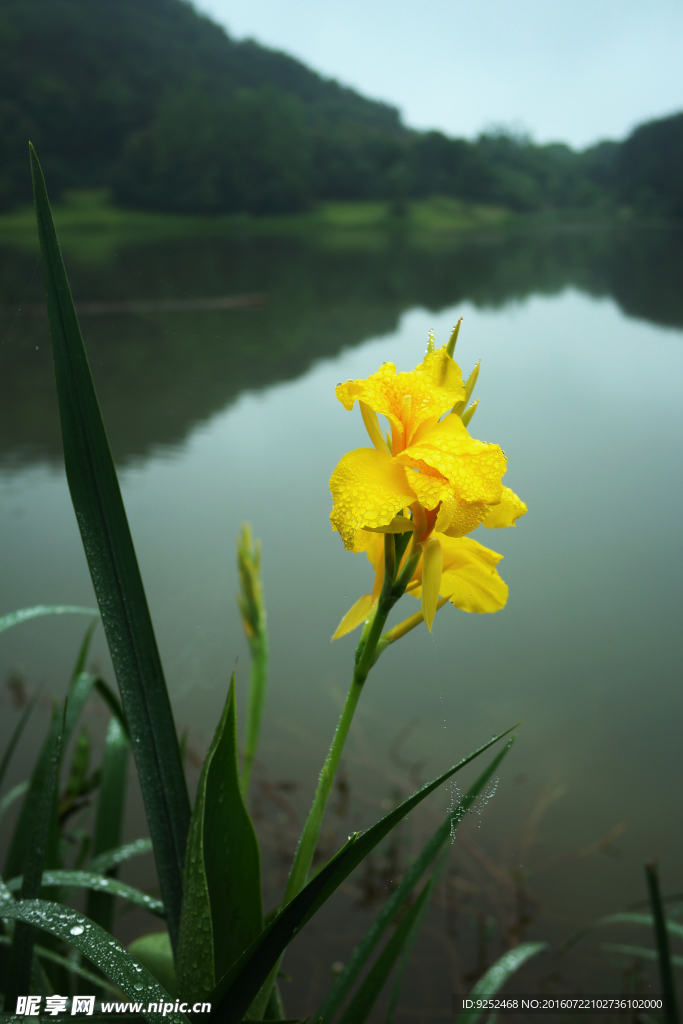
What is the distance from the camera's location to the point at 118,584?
1.20ft

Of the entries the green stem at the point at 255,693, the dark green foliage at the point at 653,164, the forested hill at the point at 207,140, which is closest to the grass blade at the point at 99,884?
the green stem at the point at 255,693

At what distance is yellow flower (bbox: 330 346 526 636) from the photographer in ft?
0.92

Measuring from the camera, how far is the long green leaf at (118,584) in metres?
0.35

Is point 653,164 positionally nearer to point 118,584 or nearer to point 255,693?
point 255,693

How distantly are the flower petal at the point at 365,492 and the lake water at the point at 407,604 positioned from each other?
1.10 feet

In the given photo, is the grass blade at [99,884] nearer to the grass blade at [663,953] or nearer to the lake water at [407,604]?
the lake water at [407,604]

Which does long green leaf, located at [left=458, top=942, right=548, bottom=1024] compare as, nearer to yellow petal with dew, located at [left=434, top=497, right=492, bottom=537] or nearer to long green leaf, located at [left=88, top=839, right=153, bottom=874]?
long green leaf, located at [left=88, top=839, right=153, bottom=874]

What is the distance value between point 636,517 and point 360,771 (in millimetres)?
818

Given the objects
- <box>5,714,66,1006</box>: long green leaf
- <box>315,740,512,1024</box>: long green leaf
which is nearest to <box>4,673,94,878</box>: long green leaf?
<box>5,714,66,1006</box>: long green leaf

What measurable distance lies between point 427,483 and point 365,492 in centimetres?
3

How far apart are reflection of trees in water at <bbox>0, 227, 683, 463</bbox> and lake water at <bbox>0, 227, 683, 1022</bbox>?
1 centimetres

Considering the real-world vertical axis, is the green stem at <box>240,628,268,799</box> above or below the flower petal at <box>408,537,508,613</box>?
below

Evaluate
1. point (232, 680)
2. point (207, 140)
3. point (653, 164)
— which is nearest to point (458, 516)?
point (232, 680)

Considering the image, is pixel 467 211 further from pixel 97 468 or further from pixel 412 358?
pixel 97 468
